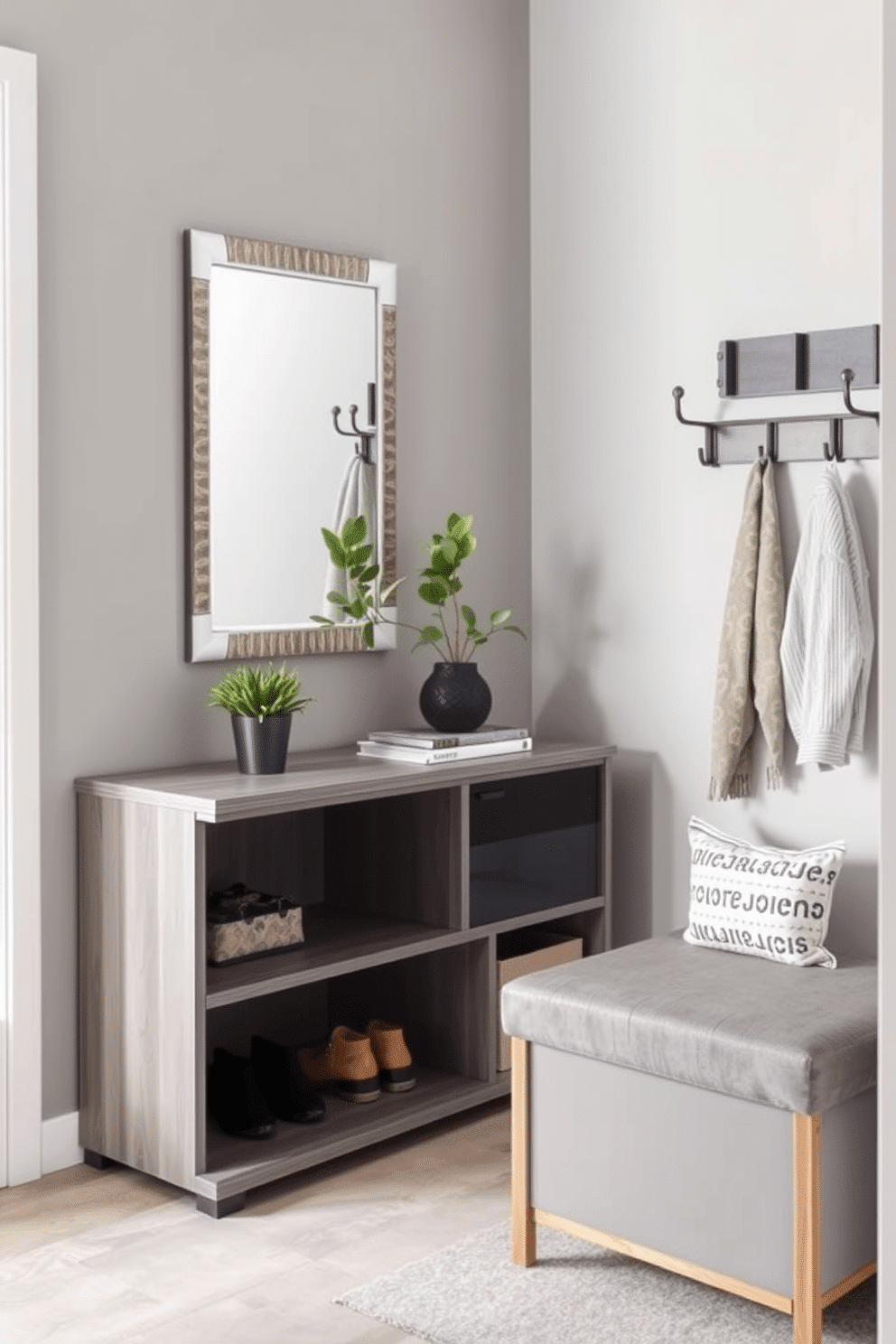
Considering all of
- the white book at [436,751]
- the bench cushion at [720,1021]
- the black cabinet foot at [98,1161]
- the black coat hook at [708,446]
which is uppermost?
the black coat hook at [708,446]

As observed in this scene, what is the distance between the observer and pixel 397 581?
3.58 meters

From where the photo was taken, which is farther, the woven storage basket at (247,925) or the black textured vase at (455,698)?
the black textured vase at (455,698)

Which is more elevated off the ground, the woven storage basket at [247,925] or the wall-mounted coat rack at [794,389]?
the wall-mounted coat rack at [794,389]

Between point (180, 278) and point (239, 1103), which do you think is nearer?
point (239, 1103)

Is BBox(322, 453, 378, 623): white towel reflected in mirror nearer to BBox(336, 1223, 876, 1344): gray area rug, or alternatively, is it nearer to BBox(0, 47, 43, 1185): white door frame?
BBox(0, 47, 43, 1185): white door frame

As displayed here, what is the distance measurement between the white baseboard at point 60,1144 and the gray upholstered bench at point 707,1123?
928 millimetres

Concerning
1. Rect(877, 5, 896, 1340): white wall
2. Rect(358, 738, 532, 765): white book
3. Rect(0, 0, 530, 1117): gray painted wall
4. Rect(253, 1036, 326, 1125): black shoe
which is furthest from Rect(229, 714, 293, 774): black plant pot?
Rect(877, 5, 896, 1340): white wall

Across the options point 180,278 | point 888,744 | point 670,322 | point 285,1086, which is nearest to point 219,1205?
point 285,1086

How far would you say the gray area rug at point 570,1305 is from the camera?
2.35 metres

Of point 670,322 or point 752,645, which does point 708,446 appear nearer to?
point 670,322

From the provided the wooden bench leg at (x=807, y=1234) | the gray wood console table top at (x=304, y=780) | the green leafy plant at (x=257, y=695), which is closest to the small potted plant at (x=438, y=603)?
the gray wood console table top at (x=304, y=780)

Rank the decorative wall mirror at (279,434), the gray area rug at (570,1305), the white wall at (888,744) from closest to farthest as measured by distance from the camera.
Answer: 1. the white wall at (888,744)
2. the gray area rug at (570,1305)
3. the decorative wall mirror at (279,434)

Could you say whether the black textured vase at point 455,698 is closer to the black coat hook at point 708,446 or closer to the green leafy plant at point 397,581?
the green leafy plant at point 397,581

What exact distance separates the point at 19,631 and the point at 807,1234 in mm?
1694
